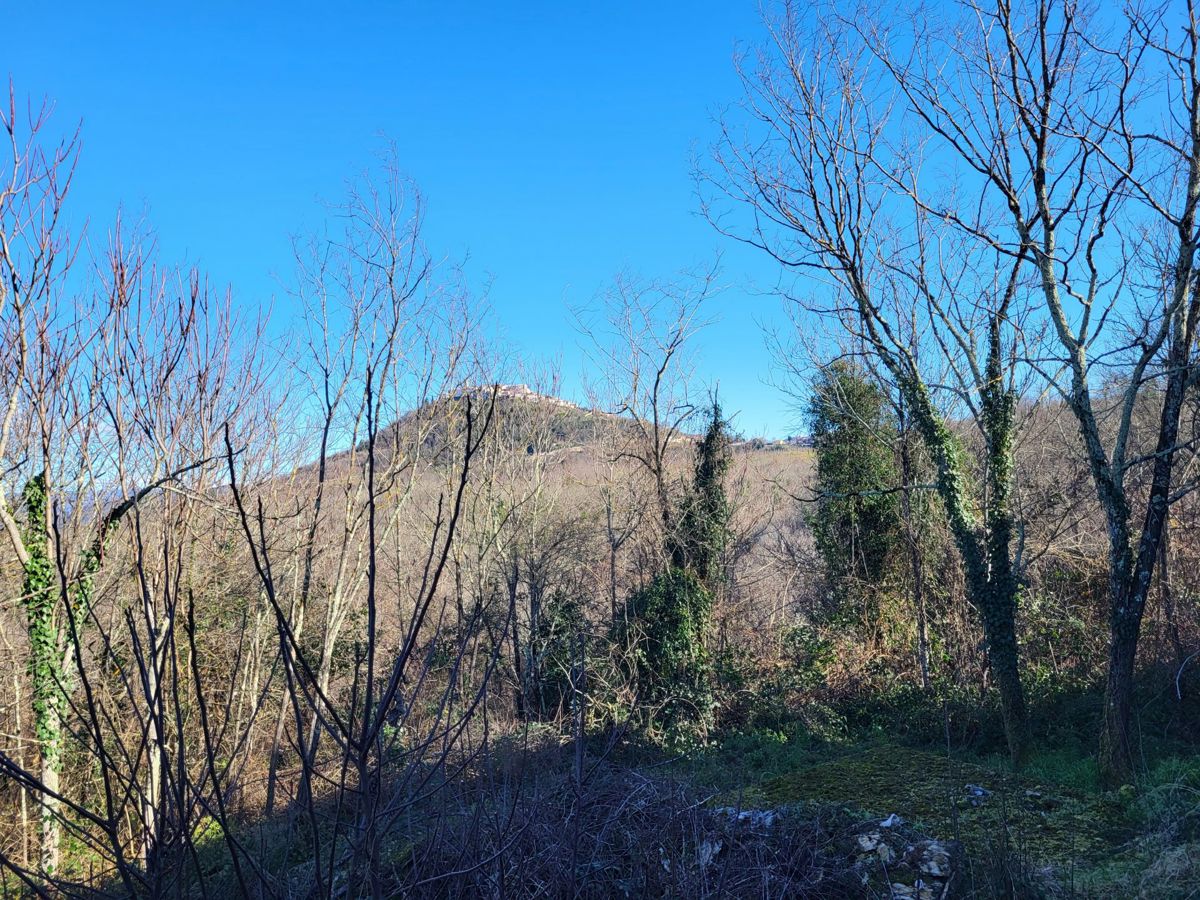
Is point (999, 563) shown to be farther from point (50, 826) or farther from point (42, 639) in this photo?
point (50, 826)

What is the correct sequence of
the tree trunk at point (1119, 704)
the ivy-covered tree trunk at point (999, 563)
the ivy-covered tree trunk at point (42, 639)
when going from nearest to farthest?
1. the tree trunk at point (1119, 704)
2. the ivy-covered tree trunk at point (42, 639)
3. the ivy-covered tree trunk at point (999, 563)

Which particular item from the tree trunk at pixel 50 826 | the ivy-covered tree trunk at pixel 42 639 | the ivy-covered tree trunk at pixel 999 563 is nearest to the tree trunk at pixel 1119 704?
the ivy-covered tree trunk at pixel 999 563

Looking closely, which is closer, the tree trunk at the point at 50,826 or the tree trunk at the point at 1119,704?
the tree trunk at the point at 1119,704

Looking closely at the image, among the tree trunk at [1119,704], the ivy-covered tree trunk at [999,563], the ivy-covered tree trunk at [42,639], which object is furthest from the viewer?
the ivy-covered tree trunk at [999,563]

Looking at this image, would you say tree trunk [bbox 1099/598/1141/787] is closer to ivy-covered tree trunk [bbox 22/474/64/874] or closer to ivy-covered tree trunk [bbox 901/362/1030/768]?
ivy-covered tree trunk [bbox 901/362/1030/768]

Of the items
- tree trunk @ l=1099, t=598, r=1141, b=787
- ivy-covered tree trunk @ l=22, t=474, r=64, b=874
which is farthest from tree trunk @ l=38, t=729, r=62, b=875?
tree trunk @ l=1099, t=598, r=1141, b=787

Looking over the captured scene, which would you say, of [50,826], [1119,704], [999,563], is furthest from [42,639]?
[999,563]

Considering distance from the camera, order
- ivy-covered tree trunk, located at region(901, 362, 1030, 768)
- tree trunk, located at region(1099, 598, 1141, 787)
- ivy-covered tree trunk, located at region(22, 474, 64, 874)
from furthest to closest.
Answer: ivy-covered tree trunk, located at region(901, 362, 1030, 768) < ivy-covered tree trunk, located at region(22, 474, 64, 874) < tree trunk, located at region(1099, 598, 1141, 787)

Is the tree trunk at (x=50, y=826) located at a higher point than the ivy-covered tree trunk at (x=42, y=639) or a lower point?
lower

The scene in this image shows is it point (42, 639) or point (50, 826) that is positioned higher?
point (42, 639)

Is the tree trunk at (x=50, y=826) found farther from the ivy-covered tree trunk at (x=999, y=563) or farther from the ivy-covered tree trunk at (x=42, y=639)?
the ivy-covered tree trunk at (x=999, y=563)

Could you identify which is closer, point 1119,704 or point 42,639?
point 1119,704

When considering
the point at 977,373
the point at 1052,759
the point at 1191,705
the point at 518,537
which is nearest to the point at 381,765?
the point at 977,373

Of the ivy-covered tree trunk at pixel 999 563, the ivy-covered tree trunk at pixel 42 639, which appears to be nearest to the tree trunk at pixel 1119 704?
the ivy-covered tree trunk at pixel 999 563
